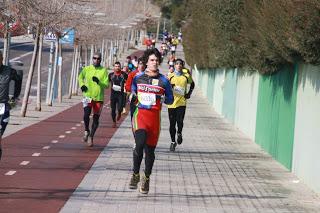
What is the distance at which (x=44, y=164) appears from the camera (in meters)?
13.9

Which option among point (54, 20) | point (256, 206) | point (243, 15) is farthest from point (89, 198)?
point (54, 20)

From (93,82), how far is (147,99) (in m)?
6.23

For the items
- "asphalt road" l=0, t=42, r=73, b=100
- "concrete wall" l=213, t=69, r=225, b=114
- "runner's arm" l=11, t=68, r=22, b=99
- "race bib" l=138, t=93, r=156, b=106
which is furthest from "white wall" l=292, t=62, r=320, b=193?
"asphalt road" l=0, t=42, r=73, b=100

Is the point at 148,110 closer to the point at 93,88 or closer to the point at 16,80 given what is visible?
the point at 16,80

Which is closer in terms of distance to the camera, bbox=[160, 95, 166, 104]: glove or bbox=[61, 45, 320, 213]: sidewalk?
bbox=[61, 45, 320, 213]: sidewalk

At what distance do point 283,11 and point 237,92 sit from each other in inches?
551

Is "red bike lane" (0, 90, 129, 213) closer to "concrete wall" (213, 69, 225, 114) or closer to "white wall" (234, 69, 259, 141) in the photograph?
"white wall" (234, 69, 259, 141)

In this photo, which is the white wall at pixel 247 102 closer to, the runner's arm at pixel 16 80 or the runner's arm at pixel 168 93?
the runner's arm at pixel 168 93

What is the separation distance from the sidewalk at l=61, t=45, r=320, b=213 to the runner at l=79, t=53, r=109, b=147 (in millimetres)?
656

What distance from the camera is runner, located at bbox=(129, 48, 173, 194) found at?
11.3 m

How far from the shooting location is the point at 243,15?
60.4 feet

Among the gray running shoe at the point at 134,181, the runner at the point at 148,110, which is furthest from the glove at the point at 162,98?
the gray running shoe at the point at 134,181

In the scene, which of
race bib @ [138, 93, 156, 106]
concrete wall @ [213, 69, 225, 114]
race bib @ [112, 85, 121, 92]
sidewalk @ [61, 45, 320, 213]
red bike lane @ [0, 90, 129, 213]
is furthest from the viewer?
concrete wall @ [213, 69, 225, 114]

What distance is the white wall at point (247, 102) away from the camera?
71.5 feet
